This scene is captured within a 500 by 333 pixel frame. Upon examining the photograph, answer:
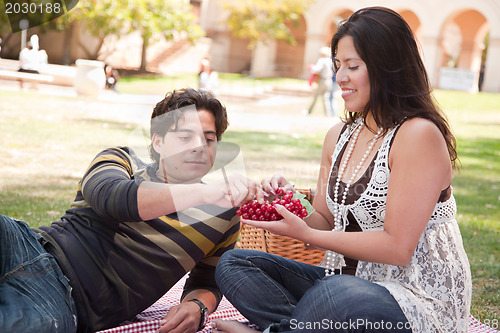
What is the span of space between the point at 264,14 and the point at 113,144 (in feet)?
59.7

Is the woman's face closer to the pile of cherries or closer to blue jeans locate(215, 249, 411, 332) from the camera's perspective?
the pile of cherries

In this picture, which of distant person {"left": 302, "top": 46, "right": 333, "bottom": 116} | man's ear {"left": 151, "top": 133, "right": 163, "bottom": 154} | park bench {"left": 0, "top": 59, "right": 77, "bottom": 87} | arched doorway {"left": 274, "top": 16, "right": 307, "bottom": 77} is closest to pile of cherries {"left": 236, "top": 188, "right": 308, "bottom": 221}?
man's ear {"left": 151, "top": 133, "right": 163, "bottom": 154}

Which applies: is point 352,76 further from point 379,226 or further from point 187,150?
point 187,150

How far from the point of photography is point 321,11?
26.3m

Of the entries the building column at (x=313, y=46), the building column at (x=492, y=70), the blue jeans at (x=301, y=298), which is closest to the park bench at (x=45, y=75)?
the building column at (x=313, y=46)

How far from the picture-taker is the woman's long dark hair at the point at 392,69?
214 centimetres

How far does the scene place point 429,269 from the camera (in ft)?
6.96

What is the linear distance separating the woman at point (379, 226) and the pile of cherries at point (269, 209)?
7 centimetres

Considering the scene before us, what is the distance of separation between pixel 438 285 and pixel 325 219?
629mm

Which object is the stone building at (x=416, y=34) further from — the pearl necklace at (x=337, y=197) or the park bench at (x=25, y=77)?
the pearl necklace at (x=337, y=197)

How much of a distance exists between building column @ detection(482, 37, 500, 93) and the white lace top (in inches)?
960

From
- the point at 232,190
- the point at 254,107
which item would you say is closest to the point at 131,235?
the point at 232,190

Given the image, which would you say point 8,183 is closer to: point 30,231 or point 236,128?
point 30,231

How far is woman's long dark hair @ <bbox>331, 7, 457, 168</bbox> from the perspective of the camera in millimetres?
2145
